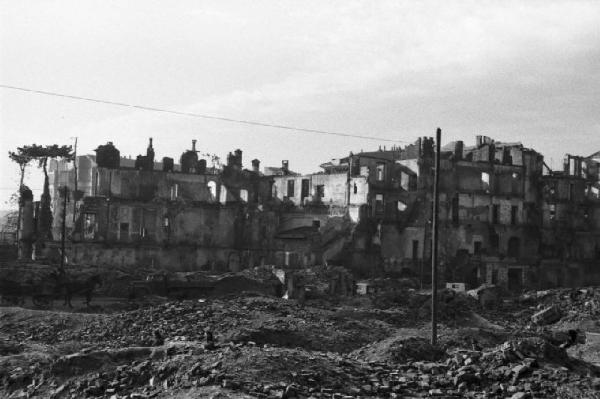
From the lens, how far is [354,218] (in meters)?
56.0

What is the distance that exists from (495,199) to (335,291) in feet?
74.0

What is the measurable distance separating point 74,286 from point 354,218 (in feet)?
83.3

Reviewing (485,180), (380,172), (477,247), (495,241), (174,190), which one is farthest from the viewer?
(485,180)

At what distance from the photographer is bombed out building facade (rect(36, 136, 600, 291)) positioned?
2092 inches

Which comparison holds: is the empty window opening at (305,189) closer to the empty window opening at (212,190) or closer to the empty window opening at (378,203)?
the empty window opening at (378,203)

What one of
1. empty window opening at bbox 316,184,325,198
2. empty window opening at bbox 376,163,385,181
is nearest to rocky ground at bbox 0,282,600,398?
empty window opening at bbox 376,163,385,181

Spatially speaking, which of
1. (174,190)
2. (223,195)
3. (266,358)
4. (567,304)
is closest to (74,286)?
(266,358)

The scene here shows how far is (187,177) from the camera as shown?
5909 cm

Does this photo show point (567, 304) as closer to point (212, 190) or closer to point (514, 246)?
point (514, 246)

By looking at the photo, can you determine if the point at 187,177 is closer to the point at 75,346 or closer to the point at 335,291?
the point at 335,291

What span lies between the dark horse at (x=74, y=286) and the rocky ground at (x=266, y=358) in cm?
496

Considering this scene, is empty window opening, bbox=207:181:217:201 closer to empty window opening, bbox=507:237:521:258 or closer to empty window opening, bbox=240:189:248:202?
empty window opening, bbox=240:189:248:202

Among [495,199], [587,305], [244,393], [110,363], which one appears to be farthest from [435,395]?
[495,199]

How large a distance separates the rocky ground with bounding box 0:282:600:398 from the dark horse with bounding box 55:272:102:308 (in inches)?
195
